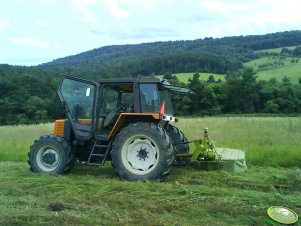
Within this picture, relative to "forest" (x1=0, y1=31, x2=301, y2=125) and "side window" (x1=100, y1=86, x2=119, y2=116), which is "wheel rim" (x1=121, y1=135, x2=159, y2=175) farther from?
"forest" (x1=0, y1=31, x2=301, y2=125)

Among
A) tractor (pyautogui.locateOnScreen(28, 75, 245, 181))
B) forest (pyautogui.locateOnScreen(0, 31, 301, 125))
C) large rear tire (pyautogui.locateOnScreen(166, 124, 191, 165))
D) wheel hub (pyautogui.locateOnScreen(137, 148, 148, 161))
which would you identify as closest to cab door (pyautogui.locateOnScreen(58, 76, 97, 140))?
tractor (pyautogui.locateOnScreen(28, 75, 245, 181))

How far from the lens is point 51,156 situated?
8367 millimetres

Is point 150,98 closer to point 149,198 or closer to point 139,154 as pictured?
point 139,154

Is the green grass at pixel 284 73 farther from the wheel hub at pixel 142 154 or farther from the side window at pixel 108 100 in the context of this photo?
the wheel hub at pixel 142 154

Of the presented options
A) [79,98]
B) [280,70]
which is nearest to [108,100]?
[79,98]

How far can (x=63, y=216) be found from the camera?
5230 millimetres

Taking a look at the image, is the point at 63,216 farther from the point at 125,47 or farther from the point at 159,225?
the point at 125,47

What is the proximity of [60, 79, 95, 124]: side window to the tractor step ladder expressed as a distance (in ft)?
1.89

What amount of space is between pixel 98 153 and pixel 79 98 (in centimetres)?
123

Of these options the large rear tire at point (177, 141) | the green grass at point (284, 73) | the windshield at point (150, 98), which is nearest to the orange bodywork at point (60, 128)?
the windshield at point (150, 98)

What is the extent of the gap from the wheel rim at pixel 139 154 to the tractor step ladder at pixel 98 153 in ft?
1.84

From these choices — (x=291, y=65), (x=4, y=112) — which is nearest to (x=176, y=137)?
(x=4, y=112)

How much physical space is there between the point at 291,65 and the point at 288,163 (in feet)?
240

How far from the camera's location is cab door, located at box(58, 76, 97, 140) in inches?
335
